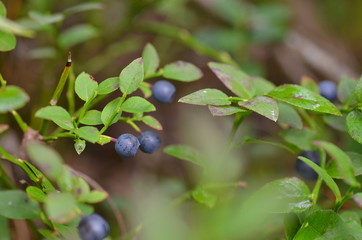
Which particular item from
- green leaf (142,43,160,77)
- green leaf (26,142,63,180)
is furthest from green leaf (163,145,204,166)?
green leaf (26,142,63,180)

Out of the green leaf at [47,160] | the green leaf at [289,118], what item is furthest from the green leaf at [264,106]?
the green leaf at [47,160]

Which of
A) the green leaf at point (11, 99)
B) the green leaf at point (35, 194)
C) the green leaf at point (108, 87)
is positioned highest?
the green leaf at point (11, 99)

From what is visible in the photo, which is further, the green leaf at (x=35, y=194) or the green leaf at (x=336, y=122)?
the green leaf at (x=336, y=122)

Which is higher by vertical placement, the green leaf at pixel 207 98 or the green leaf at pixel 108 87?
the green leaf at pixel 108 87

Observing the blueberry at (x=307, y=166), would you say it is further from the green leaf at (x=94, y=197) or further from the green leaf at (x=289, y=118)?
the green leaf at (x=94, y=197)

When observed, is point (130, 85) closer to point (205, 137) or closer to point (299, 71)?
point (205, 137)

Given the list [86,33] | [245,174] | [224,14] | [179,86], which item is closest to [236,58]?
[224,14]

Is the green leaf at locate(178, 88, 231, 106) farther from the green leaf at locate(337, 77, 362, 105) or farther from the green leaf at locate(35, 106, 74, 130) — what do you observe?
the green leaf at locate(337, 77, 362, 105)

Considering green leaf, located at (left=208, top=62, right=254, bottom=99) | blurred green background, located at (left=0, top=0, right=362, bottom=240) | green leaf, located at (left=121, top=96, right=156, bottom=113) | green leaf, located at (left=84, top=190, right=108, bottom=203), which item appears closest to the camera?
green leaf, located at (left=84, top=190, right=108, bottom=203)

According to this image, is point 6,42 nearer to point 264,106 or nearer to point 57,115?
point 57,115
